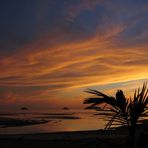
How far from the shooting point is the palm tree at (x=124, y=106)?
5801 mm

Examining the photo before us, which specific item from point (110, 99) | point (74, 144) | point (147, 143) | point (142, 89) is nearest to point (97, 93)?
point (110, 99)

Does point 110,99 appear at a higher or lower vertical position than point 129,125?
higher

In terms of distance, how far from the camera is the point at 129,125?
19.5 feet

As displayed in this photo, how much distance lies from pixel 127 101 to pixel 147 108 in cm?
35

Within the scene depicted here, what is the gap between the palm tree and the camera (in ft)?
19.0

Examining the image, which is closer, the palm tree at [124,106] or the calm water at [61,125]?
the palm tree at [124,106]

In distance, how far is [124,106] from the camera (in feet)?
19.5

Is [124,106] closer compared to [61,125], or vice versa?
[124,106]

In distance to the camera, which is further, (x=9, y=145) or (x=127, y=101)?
(x=9, y=145)

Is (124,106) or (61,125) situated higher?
(61,125)

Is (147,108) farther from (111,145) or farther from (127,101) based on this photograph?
(111,145)

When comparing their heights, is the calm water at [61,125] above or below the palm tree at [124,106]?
above

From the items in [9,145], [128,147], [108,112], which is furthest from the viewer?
[9,145]

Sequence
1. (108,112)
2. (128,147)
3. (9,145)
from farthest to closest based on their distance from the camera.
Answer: (9,145), (108,112), (128,147)
